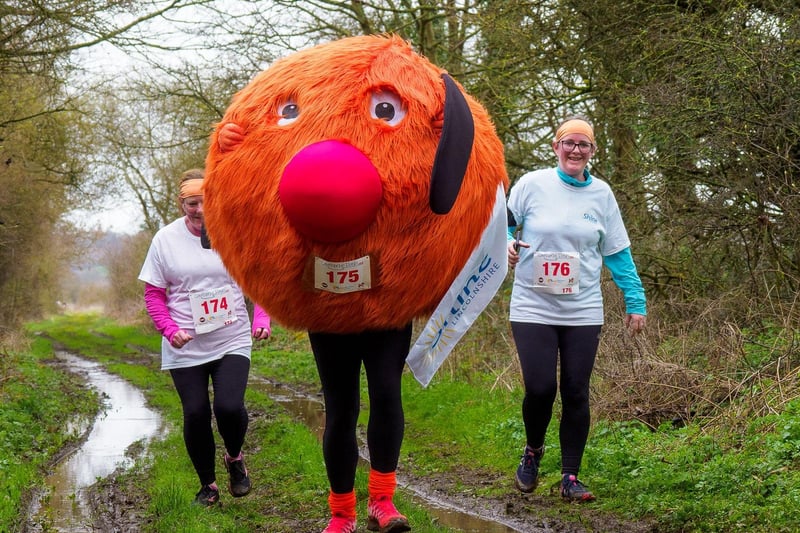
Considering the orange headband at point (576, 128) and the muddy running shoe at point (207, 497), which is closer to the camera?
the orange headband at point (576, 128)

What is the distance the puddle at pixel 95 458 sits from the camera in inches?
216

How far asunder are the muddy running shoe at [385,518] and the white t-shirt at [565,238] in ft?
4.38

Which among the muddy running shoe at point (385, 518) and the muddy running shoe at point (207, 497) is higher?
the muddy running shoe at point (385, 518)

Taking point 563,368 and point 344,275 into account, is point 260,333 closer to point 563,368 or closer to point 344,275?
point 344,275

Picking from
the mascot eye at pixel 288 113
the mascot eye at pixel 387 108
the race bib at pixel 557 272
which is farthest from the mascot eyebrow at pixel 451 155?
the race bib at pixel 557 272

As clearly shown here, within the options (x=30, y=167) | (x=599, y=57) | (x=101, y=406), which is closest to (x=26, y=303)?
Answer: (x=30, y=167)

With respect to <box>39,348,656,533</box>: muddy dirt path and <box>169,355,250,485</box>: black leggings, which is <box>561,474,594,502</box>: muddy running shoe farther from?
<box>169,355,250,485</box>: black leggings

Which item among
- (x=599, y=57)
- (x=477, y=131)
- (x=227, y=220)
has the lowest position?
(x=227, y=220)

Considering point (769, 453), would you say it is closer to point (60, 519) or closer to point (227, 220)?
point (227, 220)

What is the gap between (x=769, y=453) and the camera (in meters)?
4.93

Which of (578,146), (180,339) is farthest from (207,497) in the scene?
(578,146)

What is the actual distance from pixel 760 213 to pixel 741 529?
3.87 meters

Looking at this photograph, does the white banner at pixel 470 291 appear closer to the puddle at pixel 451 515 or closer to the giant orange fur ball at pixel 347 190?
the giant orange fur ball at pixel 347 190

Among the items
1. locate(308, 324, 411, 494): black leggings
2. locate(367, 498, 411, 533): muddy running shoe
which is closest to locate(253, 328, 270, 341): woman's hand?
locate(308, 324, 411, 494): black leggings
